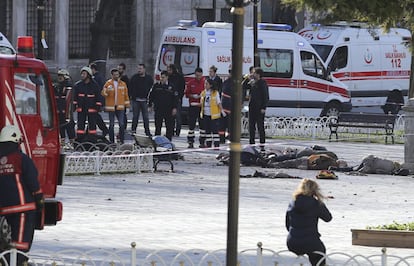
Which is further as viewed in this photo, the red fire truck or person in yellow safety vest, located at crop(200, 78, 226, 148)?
person in yellow safety vest, located at crop(200, 78, 226, 148)

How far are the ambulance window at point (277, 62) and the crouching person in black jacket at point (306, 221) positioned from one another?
914 inches

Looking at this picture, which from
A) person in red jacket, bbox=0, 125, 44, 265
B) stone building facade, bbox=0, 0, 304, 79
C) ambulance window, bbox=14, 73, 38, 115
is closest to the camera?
person in red jacket, bbox=0, 125, 44, 265

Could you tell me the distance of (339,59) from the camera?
129 feet

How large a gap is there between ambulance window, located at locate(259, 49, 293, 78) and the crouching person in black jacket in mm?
23228

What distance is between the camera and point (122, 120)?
1013 inches

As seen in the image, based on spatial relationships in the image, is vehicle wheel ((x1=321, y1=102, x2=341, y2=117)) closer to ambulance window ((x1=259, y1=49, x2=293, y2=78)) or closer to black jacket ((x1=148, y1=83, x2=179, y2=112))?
ambulance window ((x1=259, y1=49, x2=293, y2=78))

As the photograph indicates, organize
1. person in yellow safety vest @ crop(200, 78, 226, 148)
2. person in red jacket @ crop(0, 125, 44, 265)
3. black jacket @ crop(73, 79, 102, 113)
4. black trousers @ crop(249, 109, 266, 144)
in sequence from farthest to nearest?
person in yellow safety vest @ crop(200, 78, 226, 148) < black trousers @ crop(249, 109, 266, 144) < black jacket @ crop(73, 79, 102, 113) < person in red jacket @ crop(0, 125, 44, 265)

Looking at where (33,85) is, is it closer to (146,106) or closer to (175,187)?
(175,187)

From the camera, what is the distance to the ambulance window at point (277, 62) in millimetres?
34281

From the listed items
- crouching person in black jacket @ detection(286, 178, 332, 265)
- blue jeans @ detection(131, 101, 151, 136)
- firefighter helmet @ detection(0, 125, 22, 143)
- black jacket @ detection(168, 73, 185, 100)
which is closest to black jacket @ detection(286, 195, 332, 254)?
crouching person in black jacket @ detection(286, 178, 332, 265)

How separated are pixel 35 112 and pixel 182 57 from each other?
2004 cm

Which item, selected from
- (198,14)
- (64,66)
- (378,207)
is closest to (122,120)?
(378,207)

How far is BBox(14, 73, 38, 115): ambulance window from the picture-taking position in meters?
13.0

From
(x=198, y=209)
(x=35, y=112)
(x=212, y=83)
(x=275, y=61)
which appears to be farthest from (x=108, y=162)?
(x=275, y=61)
